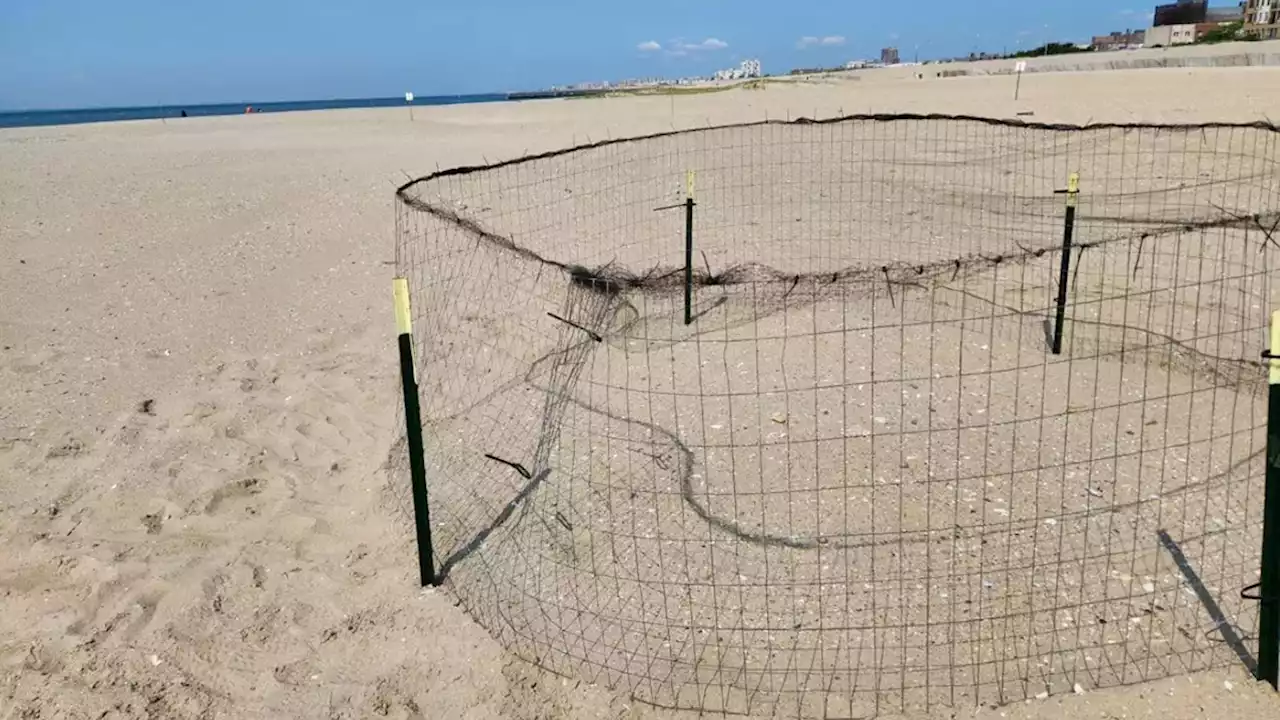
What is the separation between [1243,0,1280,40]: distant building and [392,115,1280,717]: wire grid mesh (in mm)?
83056

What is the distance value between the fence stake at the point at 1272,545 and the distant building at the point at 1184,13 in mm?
128186

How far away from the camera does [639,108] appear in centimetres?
2845

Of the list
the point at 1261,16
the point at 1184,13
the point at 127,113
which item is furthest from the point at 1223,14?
the point at 127,113

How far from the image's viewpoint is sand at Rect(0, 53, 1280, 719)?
10.9 ft

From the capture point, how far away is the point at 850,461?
4.87m

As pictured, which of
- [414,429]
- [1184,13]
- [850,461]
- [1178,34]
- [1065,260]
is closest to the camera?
[414,429]

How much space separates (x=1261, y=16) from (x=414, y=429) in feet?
352

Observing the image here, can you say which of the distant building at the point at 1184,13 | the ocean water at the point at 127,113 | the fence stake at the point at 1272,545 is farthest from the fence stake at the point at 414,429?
the distant building at the point at 1184,13

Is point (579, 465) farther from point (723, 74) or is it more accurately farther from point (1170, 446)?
point (723, 74)

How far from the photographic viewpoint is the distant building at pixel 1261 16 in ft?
240

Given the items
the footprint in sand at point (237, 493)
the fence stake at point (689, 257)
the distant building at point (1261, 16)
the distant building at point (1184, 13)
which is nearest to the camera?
the footprint in sand at point (237, 493)

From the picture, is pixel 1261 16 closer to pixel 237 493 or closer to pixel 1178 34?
pixel 1178 34

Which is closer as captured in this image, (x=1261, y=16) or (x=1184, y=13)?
(x=1261, y=16)

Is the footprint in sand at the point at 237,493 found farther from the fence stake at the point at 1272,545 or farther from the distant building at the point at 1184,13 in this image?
the distant building at the point at 1184,13
